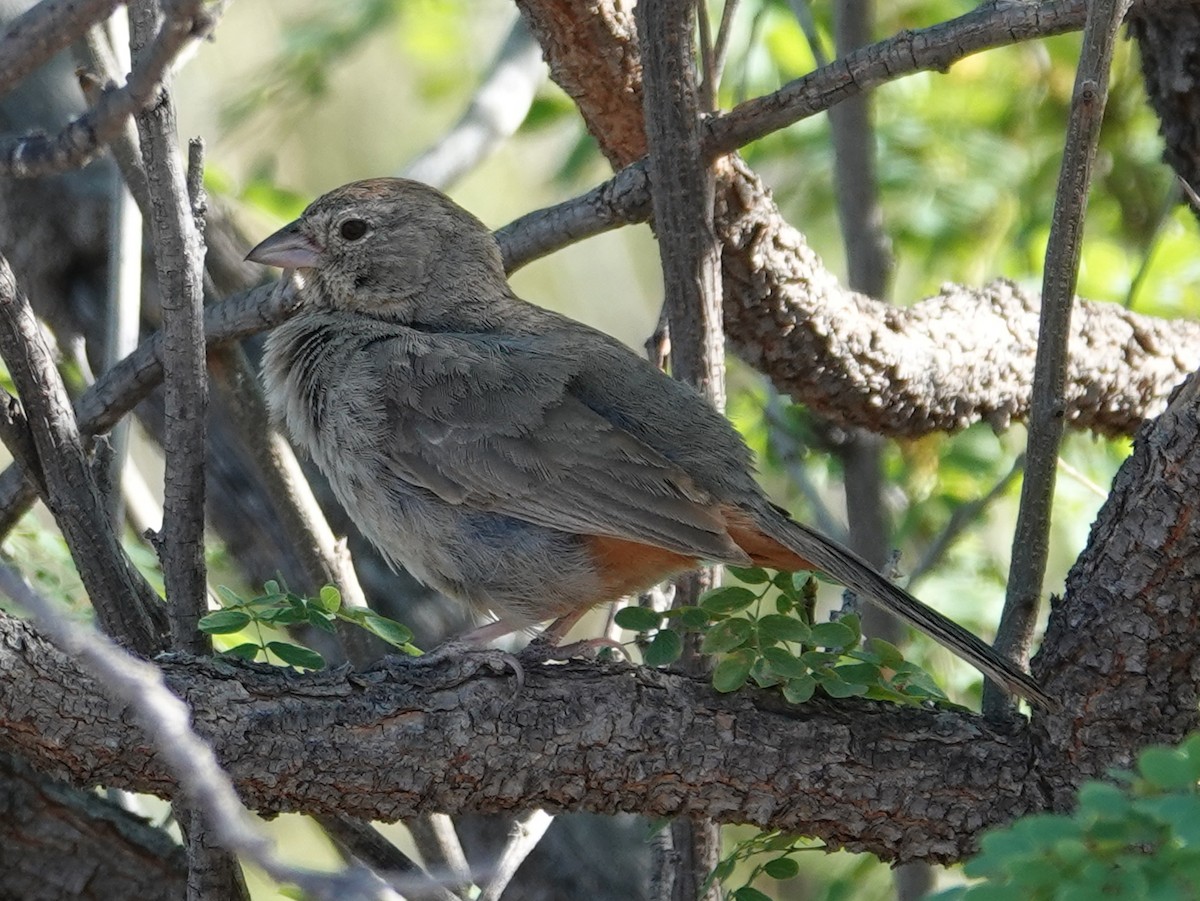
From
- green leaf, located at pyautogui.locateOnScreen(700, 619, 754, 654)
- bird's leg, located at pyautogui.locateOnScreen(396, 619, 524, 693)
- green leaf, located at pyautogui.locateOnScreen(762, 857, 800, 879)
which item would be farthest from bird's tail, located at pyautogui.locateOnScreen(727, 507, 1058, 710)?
bird's leg, located at pyautogui.locateOnScreen(396, 619, 524, 693)

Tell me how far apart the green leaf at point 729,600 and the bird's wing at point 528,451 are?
185 millimetres

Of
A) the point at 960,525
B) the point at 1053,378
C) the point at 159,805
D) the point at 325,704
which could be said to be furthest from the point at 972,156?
the point at 159,805

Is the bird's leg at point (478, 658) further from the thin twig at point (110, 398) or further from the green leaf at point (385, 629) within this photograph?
the thin twig at point (110, 398)

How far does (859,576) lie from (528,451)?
930 millimetres

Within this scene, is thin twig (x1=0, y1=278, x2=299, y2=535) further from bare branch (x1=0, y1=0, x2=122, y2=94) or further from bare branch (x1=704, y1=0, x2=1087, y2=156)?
bare branch (x1=704, y1=0, x2=1087, y2=156)

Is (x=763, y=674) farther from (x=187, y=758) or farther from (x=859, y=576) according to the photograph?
(x=187, y=758)

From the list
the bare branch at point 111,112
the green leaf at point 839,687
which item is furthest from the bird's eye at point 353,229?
the green leaf at point 839,687

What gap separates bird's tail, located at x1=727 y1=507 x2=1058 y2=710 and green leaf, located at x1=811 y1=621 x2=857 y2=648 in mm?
152

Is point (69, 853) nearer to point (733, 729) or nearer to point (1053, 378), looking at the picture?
point (733, 729)

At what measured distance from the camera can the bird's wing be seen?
3648mm

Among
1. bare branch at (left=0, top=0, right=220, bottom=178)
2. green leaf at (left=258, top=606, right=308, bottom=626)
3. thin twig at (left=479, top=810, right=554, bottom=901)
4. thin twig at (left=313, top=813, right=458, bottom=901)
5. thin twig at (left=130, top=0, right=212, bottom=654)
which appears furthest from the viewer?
thin twig at (left=313, top=813, right=458, bottom=901)

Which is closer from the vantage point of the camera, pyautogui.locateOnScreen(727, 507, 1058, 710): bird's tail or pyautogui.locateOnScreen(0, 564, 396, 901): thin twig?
pyautogui.locateOnScreen(0, 564, 396, 901): thin twig

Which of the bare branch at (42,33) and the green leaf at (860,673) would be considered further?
the green leaf at (860,673)

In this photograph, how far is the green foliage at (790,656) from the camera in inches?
123
